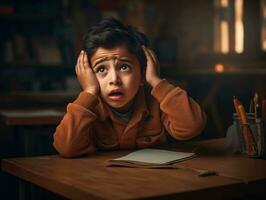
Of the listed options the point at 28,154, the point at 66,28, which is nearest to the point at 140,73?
the point at 28,154

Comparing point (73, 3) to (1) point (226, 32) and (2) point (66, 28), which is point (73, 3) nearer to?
(2) point (66, 28)

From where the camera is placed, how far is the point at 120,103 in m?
1.67

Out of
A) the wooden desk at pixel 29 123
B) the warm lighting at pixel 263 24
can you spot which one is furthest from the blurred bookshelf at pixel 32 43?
the wooden desk at pixel 29 123

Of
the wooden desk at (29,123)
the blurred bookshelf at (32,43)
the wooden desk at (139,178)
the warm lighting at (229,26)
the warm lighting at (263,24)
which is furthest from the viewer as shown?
the warm lighting at (229,26)

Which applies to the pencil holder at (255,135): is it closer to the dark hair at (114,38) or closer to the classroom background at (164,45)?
the dark hair at (114,38)

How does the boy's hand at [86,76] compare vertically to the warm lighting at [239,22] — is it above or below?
below

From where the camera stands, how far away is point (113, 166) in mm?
1516

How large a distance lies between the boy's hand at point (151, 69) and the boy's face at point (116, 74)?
50 millimetres

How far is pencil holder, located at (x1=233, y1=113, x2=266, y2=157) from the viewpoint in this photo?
1.67 meters

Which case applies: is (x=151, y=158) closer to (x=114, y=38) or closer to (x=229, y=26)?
(x=114, y=38)

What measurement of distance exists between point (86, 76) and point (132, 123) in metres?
0.18

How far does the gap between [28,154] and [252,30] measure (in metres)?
4.30

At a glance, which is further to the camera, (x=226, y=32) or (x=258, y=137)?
(x=226, y=32)

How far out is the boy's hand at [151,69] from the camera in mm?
1713
